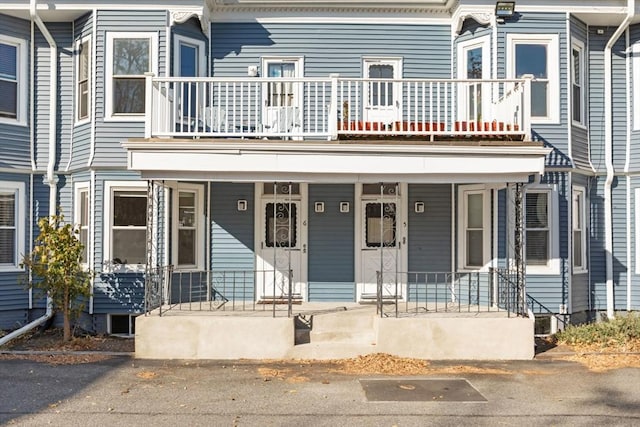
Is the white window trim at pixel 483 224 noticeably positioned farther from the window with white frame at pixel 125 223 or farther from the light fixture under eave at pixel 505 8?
the window with white frame at pixel 125 223

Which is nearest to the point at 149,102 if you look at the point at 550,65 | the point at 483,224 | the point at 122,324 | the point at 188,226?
the point at 188,226

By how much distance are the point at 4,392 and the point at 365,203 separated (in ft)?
22.7

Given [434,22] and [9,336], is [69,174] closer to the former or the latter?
[9,336]

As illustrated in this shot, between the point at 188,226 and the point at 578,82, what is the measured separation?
8096 mm

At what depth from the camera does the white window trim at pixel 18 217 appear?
452 inches

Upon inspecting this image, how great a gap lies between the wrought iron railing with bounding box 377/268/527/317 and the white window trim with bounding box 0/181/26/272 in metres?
6.99

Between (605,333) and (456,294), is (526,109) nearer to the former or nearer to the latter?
(456,294)

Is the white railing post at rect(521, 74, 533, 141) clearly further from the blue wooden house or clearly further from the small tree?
the small tree

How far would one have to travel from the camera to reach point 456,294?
11.4 meters

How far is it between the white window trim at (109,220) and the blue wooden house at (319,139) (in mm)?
26

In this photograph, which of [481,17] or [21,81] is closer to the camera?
[481,17]

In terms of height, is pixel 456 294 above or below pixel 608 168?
below

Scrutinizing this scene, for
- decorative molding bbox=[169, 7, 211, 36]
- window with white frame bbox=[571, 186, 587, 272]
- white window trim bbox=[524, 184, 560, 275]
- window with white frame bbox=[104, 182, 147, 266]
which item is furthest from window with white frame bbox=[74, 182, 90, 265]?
window with white frame bbox=[571, 186, 587, 272]

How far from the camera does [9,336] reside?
10375 millimetres
